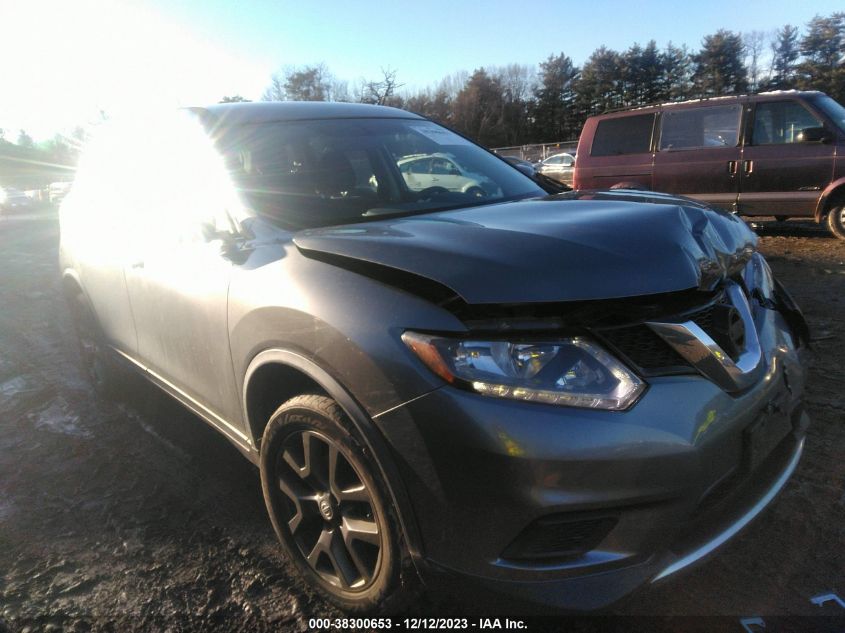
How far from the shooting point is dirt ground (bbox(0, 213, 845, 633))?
2066mm

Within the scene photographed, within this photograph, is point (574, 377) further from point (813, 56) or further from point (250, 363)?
point (813, 56)

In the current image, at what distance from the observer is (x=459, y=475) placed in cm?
149

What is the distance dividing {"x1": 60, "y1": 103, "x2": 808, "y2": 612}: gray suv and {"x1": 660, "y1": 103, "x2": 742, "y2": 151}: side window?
23.1ft

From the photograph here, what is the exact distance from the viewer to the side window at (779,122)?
7727 mm

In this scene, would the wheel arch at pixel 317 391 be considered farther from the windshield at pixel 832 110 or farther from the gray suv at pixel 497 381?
the windshield at pixel 832 110

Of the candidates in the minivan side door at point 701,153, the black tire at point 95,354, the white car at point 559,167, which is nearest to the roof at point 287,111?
the black tire at point 95,354

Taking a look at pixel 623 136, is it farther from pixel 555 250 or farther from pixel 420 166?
pixel 555 250

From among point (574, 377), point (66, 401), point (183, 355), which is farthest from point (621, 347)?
point (66, 401)

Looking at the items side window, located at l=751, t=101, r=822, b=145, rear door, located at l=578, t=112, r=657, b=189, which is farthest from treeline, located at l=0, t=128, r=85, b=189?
side window, located at l=751, t=101, r=822, b=145

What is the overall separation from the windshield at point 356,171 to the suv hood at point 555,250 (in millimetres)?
425

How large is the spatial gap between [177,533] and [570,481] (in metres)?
1.89

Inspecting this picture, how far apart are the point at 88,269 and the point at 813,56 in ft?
229

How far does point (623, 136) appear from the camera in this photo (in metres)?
9.10

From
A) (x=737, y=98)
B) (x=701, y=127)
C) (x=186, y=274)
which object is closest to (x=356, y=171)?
(x=186, y=274)
